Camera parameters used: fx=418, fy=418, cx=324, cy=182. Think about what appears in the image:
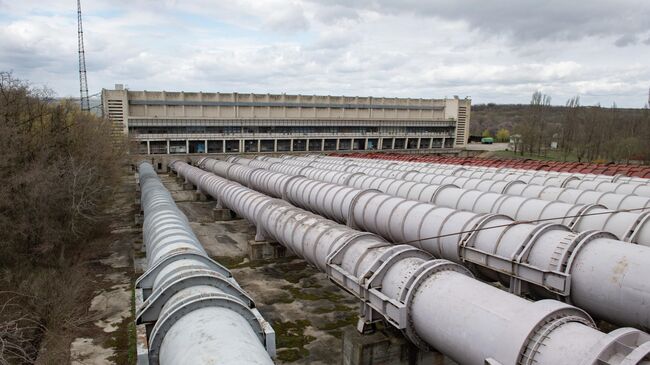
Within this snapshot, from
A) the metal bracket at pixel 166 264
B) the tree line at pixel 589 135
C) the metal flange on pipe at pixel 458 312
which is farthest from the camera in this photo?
the tree line at pixel 589 135

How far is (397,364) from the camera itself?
32.0ft

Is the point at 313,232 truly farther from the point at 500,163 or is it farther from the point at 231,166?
the point at 500,163

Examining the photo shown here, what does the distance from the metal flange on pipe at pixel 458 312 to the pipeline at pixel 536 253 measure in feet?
6.78

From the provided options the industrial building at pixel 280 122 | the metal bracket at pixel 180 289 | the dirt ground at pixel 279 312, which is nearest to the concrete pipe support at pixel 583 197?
the dirt ground at pixel 279 312

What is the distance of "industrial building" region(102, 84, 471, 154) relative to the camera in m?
61.3

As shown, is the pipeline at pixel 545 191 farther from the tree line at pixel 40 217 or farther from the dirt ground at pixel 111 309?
the tree line at pixel 40 217

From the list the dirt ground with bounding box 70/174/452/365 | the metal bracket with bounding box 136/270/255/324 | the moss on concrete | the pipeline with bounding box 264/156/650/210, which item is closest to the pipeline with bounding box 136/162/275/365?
the metal bracket with bounding box 136/270/255/324

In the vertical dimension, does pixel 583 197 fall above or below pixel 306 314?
above

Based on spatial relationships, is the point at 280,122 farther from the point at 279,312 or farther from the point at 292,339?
the point at 292,339

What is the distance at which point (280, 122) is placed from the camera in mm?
69250

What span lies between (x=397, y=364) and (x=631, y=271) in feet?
17.0

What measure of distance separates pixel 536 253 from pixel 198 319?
7.79 metres

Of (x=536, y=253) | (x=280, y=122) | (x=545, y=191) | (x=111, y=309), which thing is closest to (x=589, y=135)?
(x=280, y=122)

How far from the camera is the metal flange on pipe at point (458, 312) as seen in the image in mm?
5555
